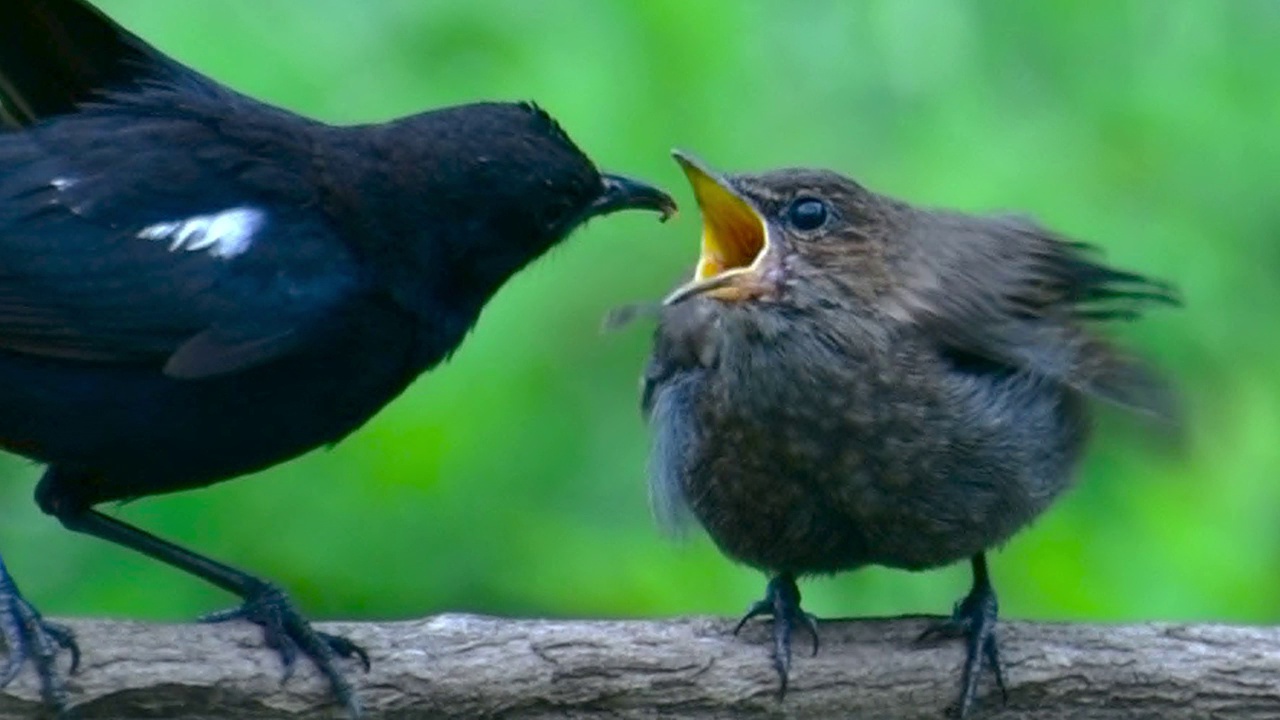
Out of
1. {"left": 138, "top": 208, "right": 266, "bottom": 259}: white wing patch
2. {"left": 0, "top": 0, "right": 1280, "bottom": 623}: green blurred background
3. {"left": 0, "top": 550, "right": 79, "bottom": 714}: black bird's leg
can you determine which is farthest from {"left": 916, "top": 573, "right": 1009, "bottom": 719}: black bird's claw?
{"left": 0, "top": 550, "right": 79, "bottom": 714}: black bird's leg

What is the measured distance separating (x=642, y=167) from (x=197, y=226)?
3.73ft

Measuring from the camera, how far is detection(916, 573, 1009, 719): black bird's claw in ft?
23.3

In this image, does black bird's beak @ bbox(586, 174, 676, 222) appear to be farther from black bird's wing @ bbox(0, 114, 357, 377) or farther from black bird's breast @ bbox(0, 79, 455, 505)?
black bird's wing @ bbox(0, 114, 357, 377)

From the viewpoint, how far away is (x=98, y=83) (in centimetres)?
717

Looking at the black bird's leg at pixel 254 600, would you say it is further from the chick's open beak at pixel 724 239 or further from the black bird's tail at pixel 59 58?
the chick's open beak at pixel 724 239

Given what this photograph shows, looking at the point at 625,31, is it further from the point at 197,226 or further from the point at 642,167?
the point at 197,226

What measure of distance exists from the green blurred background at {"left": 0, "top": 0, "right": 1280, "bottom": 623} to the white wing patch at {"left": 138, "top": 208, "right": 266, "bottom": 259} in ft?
2.65

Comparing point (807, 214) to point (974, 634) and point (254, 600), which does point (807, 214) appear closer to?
point (974, 634)

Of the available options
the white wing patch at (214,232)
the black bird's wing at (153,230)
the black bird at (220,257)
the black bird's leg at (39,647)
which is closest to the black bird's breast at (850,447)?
the black bird at (220,257)

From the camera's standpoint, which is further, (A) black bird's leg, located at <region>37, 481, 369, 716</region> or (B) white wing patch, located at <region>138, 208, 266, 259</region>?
(B) white wing patch, located at <region>138, 208, 266, 259</region>

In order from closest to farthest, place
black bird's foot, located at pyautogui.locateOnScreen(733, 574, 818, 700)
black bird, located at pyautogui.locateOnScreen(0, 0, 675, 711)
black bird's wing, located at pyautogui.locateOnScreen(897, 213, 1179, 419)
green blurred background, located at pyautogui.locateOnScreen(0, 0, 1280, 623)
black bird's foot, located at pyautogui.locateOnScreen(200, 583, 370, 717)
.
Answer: black bird's foot, located at pyautogui.locateOnScreen(200, 583, 370, 717), black bird, located at pyautogui.locateOnScreen(0, 0, 675, 711), black bird's foot, located at pyautogui.locateOnScreen(733, 574, 818, 700), black bird's wing, located at pyautogui.locateOnScreen(897, 213, 1179, 419), green blurred background, located at pyautogui.locateOnScreen(0, 0, 1280, 623)

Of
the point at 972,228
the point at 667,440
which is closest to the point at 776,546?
the point at 667,440

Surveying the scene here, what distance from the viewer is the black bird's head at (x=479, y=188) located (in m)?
6.97

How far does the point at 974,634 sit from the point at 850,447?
43 cm
